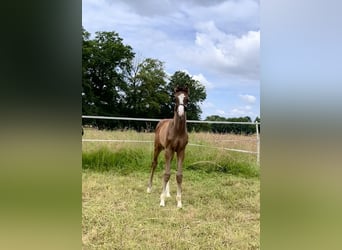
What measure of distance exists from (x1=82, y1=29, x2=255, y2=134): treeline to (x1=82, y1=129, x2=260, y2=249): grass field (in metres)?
0.54

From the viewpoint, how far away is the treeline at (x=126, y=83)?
2322mm

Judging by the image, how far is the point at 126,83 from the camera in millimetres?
2488

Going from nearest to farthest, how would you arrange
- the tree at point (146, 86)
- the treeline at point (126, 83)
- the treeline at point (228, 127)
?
1. the treeline at point (126, 83)
2. the tree at point (146, 86)
3. the treeline at point (228, 127)

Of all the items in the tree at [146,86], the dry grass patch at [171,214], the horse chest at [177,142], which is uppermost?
the tree at [146,86]

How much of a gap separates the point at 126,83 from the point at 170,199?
42.0 inches

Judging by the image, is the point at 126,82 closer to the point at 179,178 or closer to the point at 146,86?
the point at 146,86

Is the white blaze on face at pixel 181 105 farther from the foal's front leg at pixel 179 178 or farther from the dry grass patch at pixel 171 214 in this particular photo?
the dry grass patch at pixel 171 214

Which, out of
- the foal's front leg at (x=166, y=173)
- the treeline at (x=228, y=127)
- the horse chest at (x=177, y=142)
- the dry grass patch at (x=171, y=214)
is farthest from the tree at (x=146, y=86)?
the dry grass patch at (x=171, y=214)

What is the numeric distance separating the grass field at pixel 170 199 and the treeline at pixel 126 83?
0.54 m

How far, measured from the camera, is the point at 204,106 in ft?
8.07
